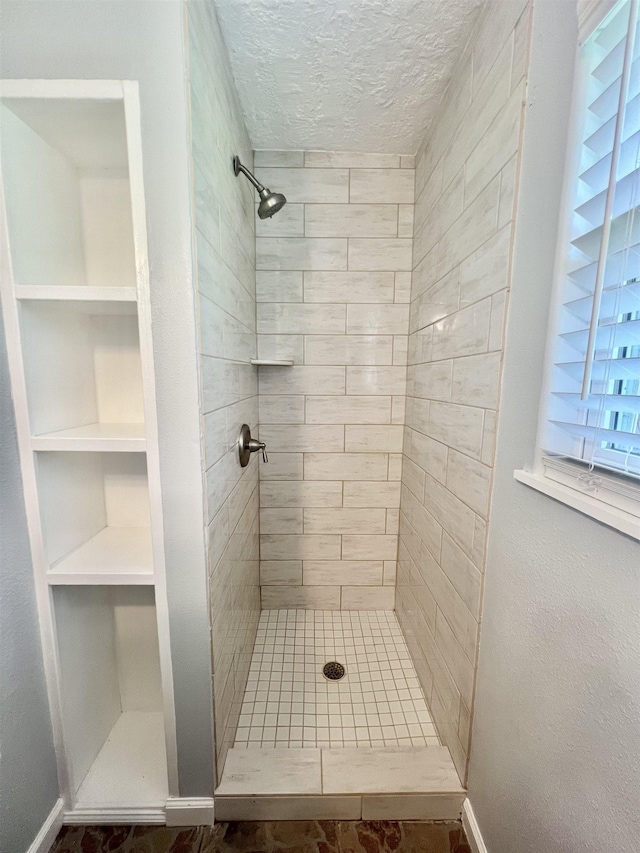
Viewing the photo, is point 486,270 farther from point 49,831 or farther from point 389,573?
point 49,831

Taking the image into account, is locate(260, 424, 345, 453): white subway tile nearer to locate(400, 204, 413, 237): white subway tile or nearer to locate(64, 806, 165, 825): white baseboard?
locate(400, 204, 413, 237): white subway tile

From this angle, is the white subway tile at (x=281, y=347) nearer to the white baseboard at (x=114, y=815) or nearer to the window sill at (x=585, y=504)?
the window sill at (x=585, y=504)

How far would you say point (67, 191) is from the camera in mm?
868

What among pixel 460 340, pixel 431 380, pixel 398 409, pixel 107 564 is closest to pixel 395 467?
pixel 398 409

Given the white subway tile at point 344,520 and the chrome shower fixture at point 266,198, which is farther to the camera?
the white subway tile at point 344,520

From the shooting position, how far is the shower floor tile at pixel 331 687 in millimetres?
1115

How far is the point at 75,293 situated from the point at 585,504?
1111 mm

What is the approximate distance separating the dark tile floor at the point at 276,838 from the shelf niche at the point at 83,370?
110cm

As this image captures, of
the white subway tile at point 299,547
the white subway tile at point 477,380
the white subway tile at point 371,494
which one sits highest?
the white subway tile at point 477,380

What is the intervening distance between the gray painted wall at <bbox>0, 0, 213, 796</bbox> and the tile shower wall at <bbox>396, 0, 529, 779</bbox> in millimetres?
733

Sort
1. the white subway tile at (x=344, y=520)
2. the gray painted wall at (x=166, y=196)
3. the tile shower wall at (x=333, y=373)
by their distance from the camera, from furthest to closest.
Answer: the white subway tile at (x=344, y=520) < the tile shower wall at (x=333, y=373) < the gray painted wall at (x=166, y=196)

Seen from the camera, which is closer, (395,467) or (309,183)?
(309,183)

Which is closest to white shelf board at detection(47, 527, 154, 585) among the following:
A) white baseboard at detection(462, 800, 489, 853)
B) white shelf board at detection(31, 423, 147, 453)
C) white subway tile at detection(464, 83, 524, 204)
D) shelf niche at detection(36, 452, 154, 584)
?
shelf niche at detection(36, 452, 154, 584)

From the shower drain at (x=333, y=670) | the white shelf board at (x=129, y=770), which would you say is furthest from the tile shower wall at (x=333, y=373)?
the white shelf board at (x=129, y=770)
